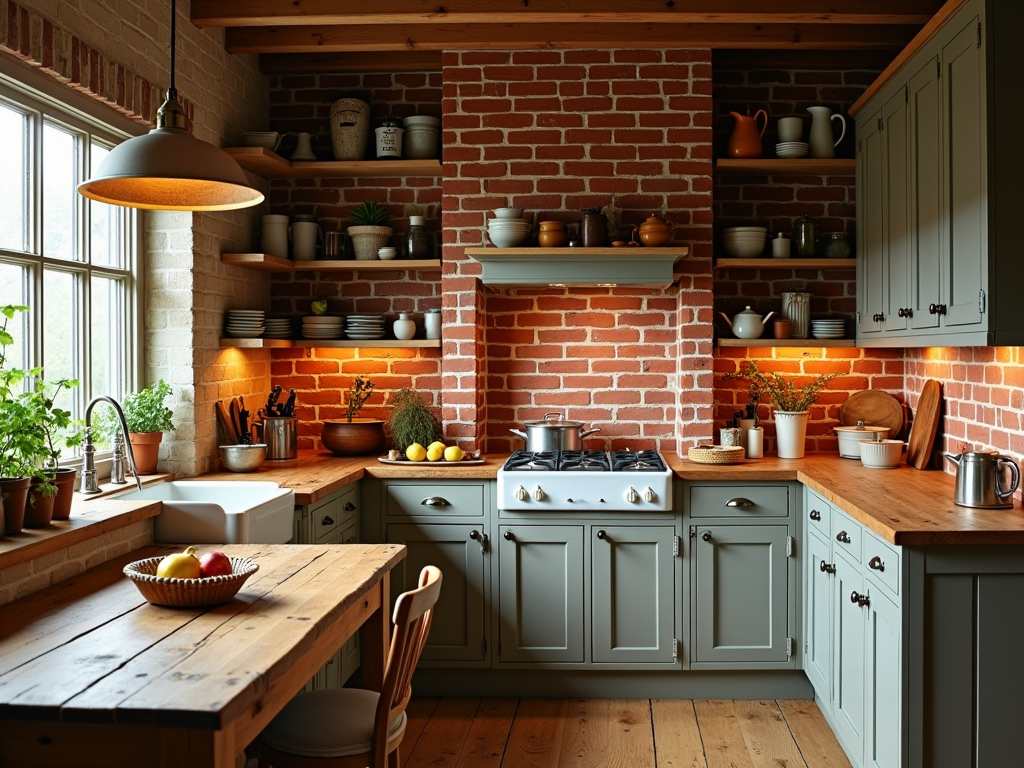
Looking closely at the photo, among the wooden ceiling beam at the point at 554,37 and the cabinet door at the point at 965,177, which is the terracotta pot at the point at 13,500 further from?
the cabinet door at the point at 965,177

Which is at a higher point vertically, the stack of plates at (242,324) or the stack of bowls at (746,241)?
the stack of bowls at (746,241)

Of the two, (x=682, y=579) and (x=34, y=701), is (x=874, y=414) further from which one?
(x=34, y=701)

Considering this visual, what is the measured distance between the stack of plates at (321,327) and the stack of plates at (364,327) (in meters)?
0.07

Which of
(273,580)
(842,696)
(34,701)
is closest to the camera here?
(34,701)

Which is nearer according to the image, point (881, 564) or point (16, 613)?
point (16, 613)

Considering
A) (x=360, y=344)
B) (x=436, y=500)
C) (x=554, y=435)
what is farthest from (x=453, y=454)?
(x=360, y=344)

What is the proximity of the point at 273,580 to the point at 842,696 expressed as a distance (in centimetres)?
212

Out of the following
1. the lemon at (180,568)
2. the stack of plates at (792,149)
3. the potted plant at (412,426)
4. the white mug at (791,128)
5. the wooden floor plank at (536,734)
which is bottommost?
the wooden floor plank at (536,734)

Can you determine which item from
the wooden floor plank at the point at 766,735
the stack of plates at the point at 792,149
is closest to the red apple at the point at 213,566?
the wooden floor plank at the point at 766,735

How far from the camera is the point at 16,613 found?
2176mm

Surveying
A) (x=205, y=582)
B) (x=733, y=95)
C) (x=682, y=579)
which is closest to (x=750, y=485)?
(x=682, y=579)

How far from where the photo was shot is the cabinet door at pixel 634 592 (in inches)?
156

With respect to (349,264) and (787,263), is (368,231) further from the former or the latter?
(787,263)

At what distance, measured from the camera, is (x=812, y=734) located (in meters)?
3.64
